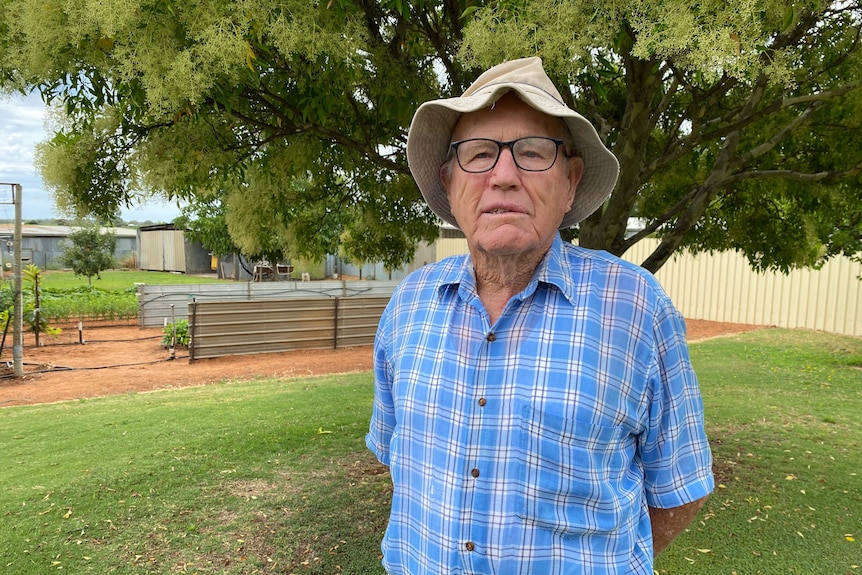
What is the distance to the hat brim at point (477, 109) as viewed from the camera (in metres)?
1.40

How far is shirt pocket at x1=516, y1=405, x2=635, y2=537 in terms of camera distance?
132 centimetres

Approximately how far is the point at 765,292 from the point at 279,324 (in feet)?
43.7

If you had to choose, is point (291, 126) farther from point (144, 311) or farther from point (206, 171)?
point (144, 311)

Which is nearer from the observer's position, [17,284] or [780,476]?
[780,476]

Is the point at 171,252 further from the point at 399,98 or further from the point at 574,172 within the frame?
the point at 574,172

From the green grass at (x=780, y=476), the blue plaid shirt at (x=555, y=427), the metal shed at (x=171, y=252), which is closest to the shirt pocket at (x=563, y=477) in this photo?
the blue plaid shirt at (x=555, y=427)

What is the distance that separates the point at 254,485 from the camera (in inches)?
195

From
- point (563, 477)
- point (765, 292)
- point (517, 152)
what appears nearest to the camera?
point (563, 477)

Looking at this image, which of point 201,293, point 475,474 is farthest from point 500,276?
point 201,293

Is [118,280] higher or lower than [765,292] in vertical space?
lower

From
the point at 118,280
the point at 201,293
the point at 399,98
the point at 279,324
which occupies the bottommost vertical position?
the point at 118,280

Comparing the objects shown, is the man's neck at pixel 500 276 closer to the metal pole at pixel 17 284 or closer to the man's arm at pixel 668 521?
the man's arm at pixel 668 521

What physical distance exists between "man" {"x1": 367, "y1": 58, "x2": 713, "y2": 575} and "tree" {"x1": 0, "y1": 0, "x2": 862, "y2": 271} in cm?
100

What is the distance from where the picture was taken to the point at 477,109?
144 cm
